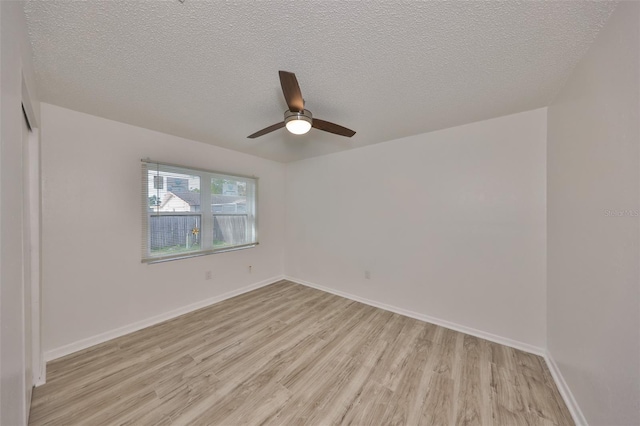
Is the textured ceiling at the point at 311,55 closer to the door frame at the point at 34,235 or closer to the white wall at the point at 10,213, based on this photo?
the white wall at the point at 10,213

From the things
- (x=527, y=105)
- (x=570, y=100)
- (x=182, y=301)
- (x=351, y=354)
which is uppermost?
(x=527, y=105)

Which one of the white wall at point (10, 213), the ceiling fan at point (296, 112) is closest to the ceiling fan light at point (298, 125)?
the ceiling fan at point (296, 112)

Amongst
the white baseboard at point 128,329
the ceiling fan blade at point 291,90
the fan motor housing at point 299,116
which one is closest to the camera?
the ceiling fan blade at point 291,90

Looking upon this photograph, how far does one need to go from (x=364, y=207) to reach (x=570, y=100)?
2.16 meters

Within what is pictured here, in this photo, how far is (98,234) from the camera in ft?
7.40

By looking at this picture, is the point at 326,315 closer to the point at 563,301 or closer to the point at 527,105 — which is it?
the point at 563,301

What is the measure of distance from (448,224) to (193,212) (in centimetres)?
330

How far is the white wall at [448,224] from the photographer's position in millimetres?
2127

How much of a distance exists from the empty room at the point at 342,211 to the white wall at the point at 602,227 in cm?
2

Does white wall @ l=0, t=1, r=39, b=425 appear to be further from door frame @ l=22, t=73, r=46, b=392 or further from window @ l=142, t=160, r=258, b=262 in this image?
window @ l=142, t=160, r=258, b=262

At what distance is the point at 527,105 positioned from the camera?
201 cm

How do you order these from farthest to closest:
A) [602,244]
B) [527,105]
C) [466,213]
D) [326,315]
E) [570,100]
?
[326,315] < [466,213] < [527,105] < [570,100] < [602,244]

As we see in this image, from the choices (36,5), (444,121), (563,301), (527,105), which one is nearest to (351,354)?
(563,301)

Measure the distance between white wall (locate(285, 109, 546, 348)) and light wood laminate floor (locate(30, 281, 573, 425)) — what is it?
43 cm
